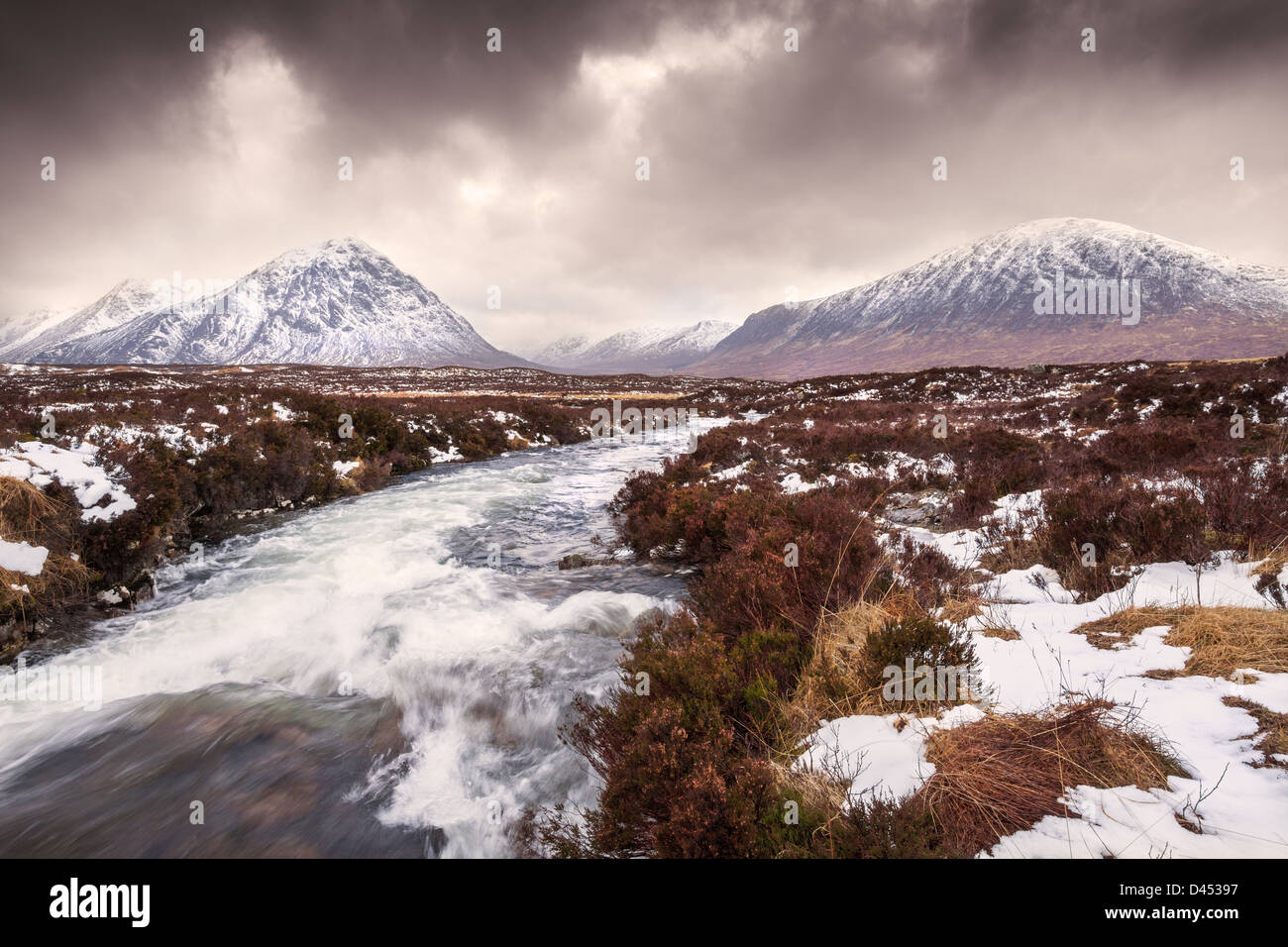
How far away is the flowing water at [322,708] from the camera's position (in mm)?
3754

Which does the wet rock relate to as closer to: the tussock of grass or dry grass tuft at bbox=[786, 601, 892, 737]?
dry grass tuft at bbox=[786, 601, 892, 737]

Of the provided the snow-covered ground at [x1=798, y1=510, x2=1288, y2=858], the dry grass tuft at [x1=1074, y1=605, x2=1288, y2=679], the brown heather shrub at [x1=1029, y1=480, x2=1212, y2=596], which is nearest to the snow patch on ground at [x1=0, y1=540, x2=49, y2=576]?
the snow-covered ground at [x1=798, y1=510, x2=1288, y2=858]

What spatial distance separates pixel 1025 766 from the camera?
2439mm

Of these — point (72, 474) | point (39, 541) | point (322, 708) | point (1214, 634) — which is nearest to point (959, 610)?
point (1214, 634)

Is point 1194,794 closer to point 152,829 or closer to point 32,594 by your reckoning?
point 152,829

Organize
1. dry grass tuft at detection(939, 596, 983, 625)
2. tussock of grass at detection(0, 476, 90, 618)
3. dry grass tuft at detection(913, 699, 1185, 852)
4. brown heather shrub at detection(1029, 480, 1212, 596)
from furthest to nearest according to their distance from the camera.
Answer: tussock of grass at detection(0, 476, 90, 618), brown heather shrub at detection(1029, 480, 1212, 596), dry grass tuft at detection(939, 596, 983, 625), dry grass tuft at detection(913, 699, 1185, 852)

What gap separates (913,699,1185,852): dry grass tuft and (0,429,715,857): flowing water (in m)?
2.46

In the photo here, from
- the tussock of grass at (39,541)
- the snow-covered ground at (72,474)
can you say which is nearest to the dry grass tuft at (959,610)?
the tussock of grass at (39,541)

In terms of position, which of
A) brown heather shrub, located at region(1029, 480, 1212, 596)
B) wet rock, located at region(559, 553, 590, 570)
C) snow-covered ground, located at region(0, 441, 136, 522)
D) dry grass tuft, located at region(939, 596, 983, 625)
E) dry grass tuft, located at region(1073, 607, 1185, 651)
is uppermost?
snow-covered ground, located at region(0, 441, 136, 522)

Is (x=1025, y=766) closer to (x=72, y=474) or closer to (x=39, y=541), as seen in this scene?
(x=39, y=541)

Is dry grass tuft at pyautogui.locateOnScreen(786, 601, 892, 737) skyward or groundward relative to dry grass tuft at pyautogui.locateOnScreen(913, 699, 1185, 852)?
groundward

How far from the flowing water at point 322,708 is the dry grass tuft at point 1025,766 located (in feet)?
8.07

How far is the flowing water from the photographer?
12.3 ft

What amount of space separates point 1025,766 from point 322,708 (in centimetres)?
583
